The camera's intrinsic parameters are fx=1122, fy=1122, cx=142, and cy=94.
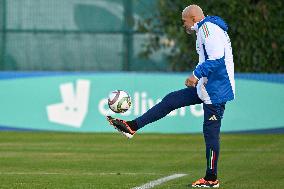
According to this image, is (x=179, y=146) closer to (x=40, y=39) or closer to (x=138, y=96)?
(x=138, y=96)

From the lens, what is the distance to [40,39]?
89.6 ft

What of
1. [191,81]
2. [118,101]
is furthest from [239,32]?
[191,81]

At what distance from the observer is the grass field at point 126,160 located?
13766 millimetres

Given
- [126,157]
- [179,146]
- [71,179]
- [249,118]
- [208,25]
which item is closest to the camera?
[208,25]

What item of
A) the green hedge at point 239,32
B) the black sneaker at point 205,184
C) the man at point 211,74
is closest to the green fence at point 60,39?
the green hedge at point 239,32

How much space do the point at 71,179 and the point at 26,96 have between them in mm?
9998

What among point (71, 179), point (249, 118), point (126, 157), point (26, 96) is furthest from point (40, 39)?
point (71, 179)

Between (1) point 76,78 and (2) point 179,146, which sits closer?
(2) point 179,146

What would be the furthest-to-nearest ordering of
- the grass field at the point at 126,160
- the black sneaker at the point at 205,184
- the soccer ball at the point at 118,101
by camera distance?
the soccer ball at the point at 118,101
the grass field at the point at 126,160
the black sneaker at the point at 205,184

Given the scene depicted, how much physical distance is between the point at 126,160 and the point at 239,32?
10924 millimetres

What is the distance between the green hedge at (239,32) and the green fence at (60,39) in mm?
809

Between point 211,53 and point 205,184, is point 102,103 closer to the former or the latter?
point 205,184

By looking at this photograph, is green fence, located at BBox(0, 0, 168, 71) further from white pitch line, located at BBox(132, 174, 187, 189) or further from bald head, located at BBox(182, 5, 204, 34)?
bald head, located at BBox(182, 5, 204, 34)

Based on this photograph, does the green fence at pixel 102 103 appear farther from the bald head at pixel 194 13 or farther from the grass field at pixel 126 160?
the bald head at pixel 194 13
